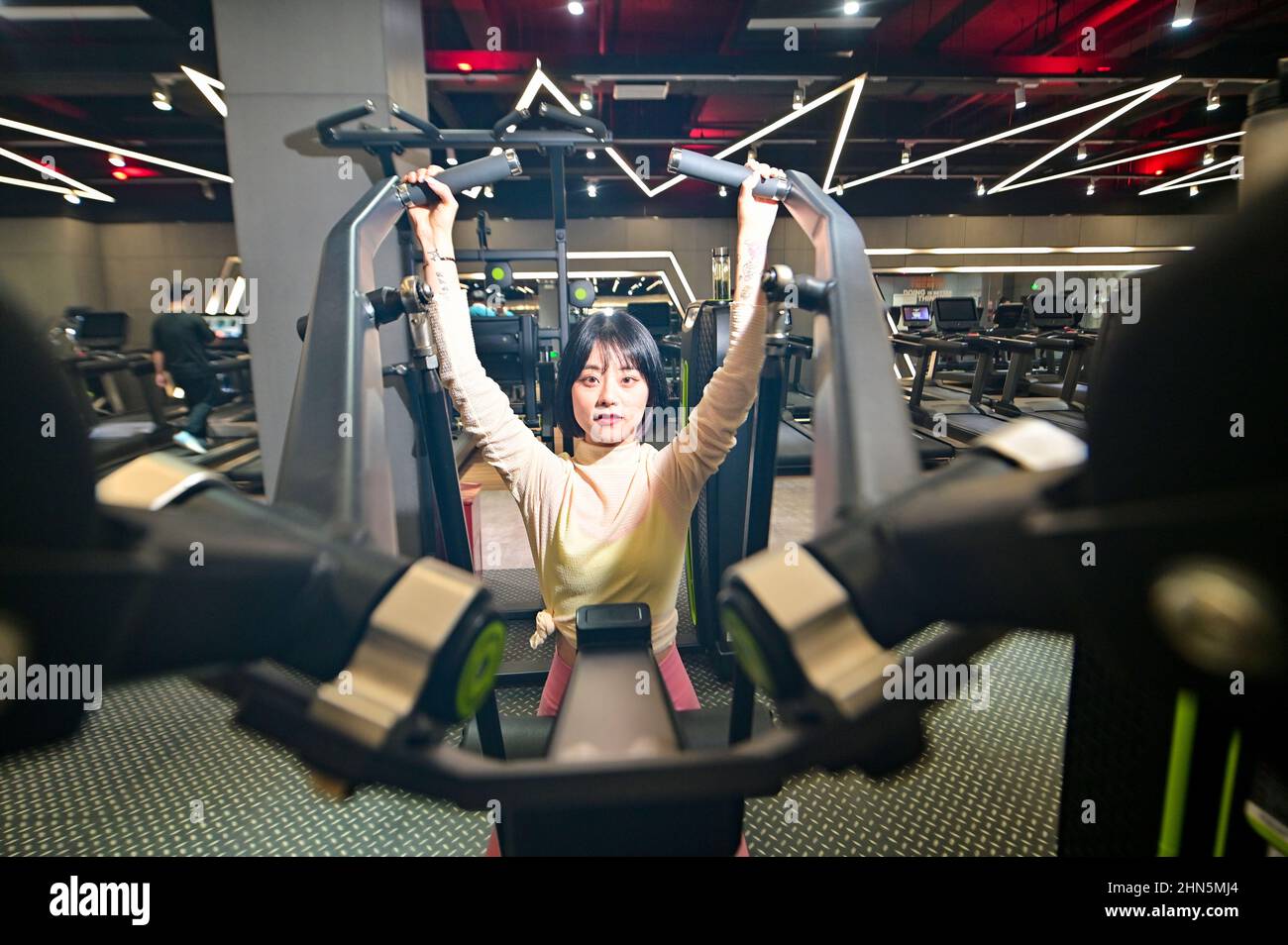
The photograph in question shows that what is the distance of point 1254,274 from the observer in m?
0.34

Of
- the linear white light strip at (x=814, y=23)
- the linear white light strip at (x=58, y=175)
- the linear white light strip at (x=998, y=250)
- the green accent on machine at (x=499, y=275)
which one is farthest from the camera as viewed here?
the linear white light strip at (x=998, y=250)

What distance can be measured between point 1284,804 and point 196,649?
112cm

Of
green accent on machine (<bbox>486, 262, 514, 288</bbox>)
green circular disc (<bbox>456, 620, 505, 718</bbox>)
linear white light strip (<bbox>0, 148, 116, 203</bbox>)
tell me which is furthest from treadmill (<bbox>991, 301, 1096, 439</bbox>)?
linear white light strip (<bbox>0, 148, 116, 203</bbox>)

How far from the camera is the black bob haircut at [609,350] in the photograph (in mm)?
1041

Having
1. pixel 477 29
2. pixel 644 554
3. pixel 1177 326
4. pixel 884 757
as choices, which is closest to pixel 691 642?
pixel 644 554

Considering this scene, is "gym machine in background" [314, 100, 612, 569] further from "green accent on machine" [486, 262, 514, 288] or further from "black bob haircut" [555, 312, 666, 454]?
"green accent on machine" [486, 262, 514, 288]

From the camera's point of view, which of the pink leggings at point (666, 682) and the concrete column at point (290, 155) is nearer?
the pink leggings at point (666, 682)

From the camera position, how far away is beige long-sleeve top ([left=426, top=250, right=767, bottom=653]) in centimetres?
98

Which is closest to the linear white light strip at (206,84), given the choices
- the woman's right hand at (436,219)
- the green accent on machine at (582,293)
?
the green accent on machine at (582,293)

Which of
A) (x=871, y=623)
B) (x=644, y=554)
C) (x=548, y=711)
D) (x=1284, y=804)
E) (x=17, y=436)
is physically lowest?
(x=548, y=711)

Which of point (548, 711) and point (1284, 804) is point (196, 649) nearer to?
point (548, 711)

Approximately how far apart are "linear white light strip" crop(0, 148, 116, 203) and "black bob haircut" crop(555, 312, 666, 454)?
762 mm

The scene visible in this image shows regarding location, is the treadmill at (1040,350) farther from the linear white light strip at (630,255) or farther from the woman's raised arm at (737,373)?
the linear white light strip at (630,255)

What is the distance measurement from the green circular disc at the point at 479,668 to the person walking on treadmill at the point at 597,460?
539 mm
